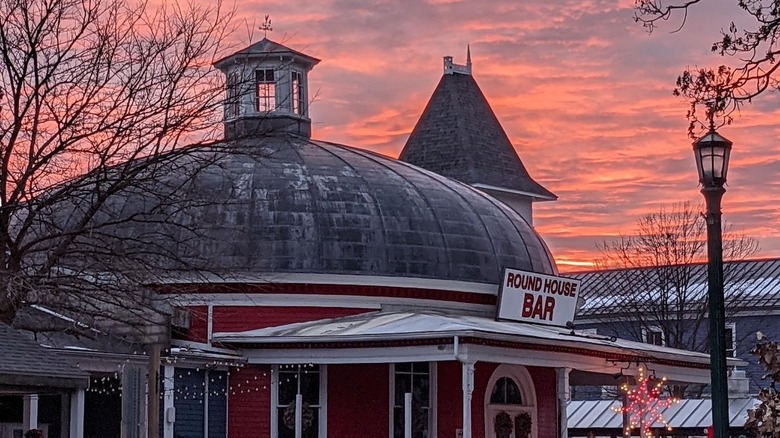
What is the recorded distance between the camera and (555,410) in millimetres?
37281

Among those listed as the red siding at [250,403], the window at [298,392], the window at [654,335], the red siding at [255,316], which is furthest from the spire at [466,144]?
the red siding at [250,403]

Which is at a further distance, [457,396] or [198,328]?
[457,396]

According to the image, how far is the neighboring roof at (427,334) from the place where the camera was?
2975cm

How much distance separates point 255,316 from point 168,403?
12.2 feet

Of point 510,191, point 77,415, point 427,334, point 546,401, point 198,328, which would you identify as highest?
point 510,191

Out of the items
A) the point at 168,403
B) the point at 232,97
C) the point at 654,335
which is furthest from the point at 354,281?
the point at 654,335

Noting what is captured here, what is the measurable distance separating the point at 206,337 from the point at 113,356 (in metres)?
4.92

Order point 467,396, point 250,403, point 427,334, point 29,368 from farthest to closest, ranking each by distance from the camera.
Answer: point 250,403, point 427,334, point 467,396, point 29,368

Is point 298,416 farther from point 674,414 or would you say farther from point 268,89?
point 674,414

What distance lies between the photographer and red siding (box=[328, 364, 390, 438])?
108 feet

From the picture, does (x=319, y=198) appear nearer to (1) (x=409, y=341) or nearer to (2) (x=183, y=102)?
(1) (x=409, y=341)

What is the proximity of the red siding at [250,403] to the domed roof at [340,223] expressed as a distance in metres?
2.31

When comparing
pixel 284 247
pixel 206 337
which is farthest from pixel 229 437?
pixel 284 247

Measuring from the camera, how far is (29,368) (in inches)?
711
